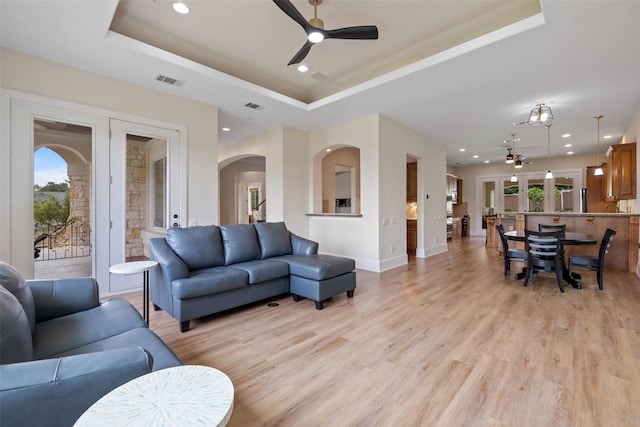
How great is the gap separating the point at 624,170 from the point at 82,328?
827 centimetres

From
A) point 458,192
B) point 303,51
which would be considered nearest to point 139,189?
point 303,51

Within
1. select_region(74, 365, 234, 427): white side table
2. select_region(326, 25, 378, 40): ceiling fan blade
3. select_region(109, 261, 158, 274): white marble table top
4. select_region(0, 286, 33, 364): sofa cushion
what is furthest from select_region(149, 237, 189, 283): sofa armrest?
→ select_region(326, 25, 378, 40): ceiling fan blade

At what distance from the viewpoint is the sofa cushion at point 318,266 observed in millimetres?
3363

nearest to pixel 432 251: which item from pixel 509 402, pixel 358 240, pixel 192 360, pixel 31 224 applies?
pixel 358 240

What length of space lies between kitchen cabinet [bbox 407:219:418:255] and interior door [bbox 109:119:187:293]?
5.21 meters

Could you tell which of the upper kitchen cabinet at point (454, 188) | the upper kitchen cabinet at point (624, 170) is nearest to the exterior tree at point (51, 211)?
the upper kitchen cabinet at point (624, 170)

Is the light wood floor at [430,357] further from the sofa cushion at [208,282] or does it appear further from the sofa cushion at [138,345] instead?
the sofa cushion at [138,345]

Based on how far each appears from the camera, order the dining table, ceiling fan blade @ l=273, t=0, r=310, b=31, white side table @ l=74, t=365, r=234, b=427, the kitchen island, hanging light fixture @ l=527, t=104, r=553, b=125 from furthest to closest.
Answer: the kitchen island < hanging light fixture @ l=527, t=104, r=553, b=125 < the dining table < ceiling fan blade @ l=273, t=0, r=310, b=31 < white side table @ l=74, t=365, r=234, b=427

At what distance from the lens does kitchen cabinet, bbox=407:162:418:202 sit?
754cm

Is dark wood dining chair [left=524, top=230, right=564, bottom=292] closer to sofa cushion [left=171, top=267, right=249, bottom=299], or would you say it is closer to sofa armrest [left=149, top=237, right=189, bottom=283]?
sofa cushion [left=171, top=267, right=249, bottom=299]

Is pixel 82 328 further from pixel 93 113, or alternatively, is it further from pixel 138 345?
pixel 93 113

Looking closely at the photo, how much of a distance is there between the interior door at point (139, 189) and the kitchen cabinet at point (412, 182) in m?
5.54

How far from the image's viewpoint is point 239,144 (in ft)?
24.3

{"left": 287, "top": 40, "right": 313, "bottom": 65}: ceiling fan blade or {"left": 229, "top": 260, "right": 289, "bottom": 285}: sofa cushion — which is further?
{"left": 229, "top": 260, "right": 289, "bottom": 285}: sofa cushion
